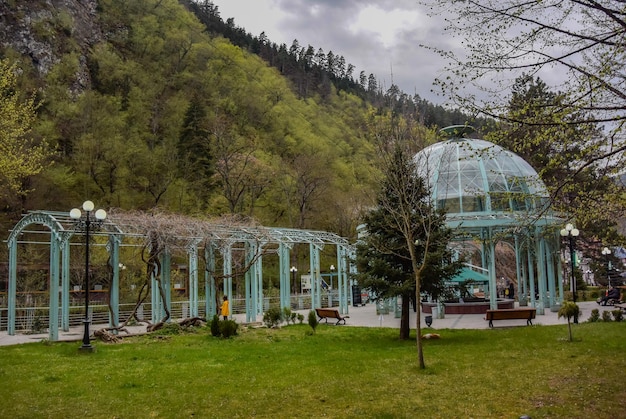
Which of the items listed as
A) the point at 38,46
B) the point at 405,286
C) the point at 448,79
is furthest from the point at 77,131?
the point at 448,79

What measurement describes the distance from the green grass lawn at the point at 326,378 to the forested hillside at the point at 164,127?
20073 mm

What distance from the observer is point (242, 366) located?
1027 cm

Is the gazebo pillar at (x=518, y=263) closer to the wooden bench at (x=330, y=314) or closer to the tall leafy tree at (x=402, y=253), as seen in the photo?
the wooden bench at (x=330, y=314)

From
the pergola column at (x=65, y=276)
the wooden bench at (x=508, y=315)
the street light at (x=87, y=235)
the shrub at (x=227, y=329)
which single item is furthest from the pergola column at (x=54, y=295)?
the wooden bench at (x=508, y=315)

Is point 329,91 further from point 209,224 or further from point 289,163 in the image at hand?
point 209,224

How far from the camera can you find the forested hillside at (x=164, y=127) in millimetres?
39562

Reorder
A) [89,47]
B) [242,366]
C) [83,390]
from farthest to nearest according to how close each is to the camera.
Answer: [89,47]
[242,366]
[83,390]

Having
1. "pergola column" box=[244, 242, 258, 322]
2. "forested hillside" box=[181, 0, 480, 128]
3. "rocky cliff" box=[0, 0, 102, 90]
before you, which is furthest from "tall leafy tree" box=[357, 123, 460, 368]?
"forested hillside" box=[181, 0, 480, 128]

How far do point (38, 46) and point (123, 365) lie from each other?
164ft

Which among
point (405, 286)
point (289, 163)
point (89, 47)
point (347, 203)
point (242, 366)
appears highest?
point (89, 47)

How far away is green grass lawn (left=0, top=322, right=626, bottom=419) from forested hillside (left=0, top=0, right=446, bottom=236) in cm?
2007

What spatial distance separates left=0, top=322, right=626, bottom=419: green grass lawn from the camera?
7.00 meters

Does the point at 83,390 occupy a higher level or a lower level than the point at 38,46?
lower

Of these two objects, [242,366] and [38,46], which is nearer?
[242,366]
